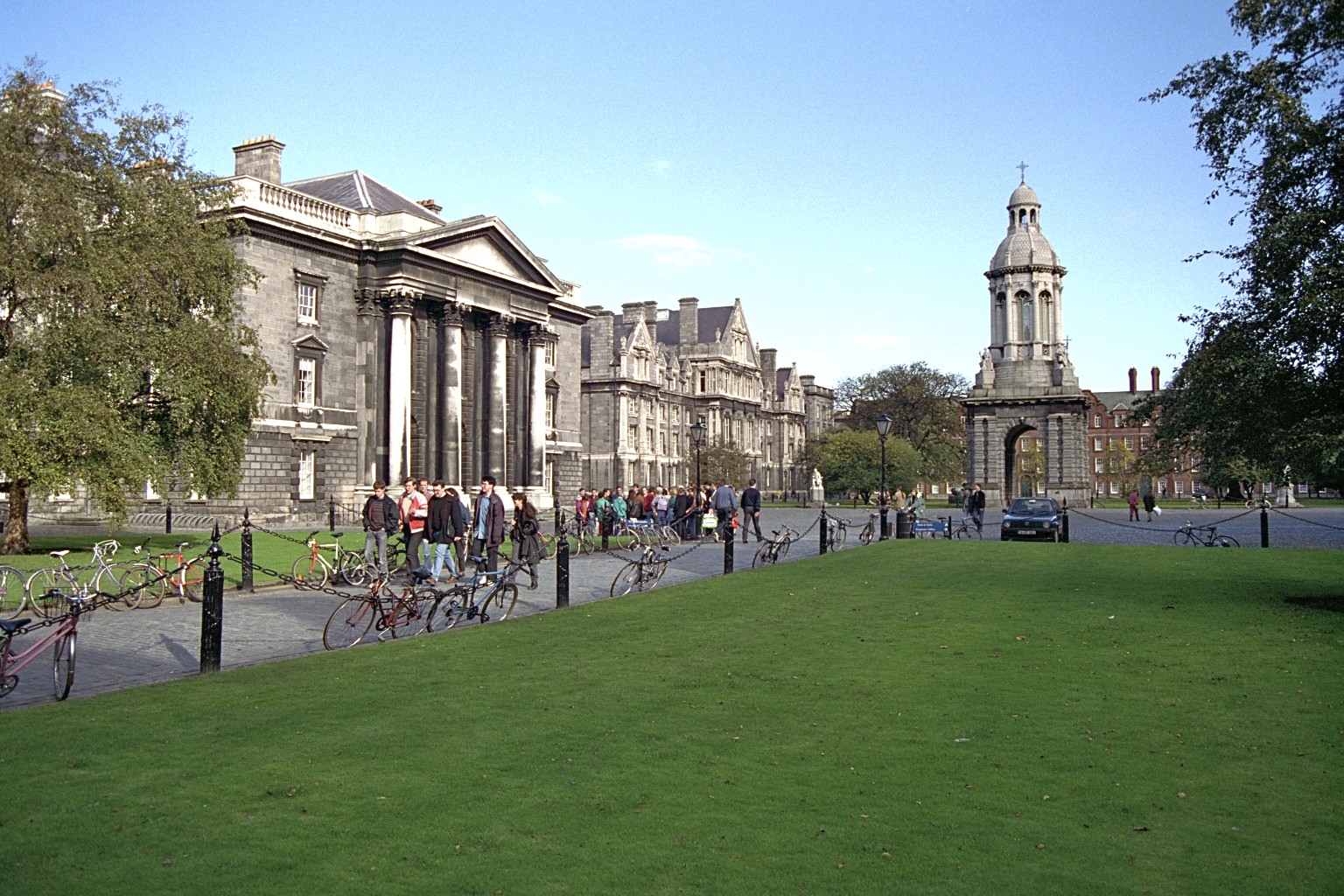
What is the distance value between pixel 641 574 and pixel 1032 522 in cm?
2029

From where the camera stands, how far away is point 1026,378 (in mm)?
76625

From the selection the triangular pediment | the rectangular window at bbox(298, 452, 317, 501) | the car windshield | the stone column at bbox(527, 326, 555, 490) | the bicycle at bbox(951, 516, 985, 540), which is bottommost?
the bicycle at bbox(951, 516, 985, 540)

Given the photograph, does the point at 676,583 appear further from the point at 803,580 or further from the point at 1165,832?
the point at 1165,832

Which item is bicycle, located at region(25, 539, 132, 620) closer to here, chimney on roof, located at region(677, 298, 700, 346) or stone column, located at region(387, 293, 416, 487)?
stone column, located at region(387, 293, 416, 487)

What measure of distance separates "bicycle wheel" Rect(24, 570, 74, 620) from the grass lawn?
5.84m

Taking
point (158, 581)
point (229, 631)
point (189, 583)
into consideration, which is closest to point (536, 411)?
point (189, 583)

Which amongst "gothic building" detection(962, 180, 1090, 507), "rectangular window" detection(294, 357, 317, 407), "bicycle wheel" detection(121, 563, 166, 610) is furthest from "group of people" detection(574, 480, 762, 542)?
"gothic building" detection(962, 180, 1090, 507)

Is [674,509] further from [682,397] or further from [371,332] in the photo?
[682,397]

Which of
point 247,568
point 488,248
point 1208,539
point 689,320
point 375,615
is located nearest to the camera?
point 375,615

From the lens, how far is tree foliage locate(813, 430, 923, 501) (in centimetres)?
8938

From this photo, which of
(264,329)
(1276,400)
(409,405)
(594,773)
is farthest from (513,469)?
(594,773)

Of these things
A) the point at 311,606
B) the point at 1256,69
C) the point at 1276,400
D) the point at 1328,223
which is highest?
the point at 1256,69

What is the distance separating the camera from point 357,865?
5.66 metres

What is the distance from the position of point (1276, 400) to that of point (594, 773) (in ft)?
39.9
